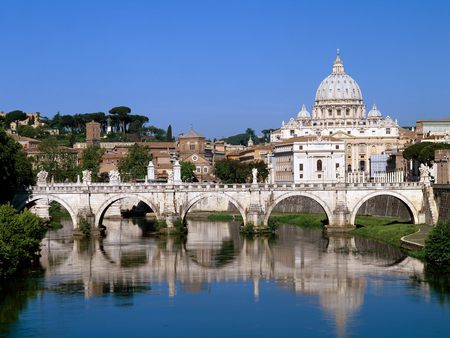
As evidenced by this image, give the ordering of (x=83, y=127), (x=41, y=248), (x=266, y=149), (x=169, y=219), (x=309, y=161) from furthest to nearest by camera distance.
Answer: (x=83, y=127)
(x=266, y=149)
(x=309, y=161)
(x=169, y=219)
(x=41, y=248)

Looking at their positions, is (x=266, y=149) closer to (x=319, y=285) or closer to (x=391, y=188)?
(x=391, y=188)

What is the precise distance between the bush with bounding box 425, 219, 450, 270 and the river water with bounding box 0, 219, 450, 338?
0.81 metres

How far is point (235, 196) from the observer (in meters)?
62.1

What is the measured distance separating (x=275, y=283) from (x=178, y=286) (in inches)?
157

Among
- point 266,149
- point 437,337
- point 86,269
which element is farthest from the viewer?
point 266,149

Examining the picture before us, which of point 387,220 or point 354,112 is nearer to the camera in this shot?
point 387,220

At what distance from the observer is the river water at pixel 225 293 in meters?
33.7

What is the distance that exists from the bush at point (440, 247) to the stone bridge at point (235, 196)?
1557 cm

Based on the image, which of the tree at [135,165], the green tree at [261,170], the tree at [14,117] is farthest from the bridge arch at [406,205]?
the tree at [14,117]

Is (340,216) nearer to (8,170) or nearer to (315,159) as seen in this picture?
(8,170)

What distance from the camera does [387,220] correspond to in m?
64.5

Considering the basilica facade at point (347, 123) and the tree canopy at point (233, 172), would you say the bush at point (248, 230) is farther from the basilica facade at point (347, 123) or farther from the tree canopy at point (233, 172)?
the basilica facade at point (347, 123)

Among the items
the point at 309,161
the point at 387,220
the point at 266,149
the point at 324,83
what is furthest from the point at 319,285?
the point at 324,83

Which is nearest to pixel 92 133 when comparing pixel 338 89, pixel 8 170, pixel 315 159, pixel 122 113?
pixel 122 113
